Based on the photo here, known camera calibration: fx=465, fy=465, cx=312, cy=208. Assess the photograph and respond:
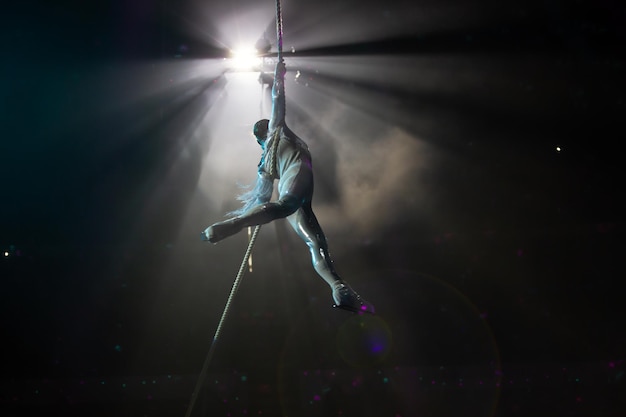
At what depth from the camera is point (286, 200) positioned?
1.76 m

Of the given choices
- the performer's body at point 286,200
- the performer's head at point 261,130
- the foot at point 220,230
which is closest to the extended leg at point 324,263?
the performer's body at point 286,200

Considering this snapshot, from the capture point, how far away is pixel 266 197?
6.98 ft

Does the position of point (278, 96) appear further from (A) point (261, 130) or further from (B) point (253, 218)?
(B) point (253, 218)

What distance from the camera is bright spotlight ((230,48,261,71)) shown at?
9.72ft

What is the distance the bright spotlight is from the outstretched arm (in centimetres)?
96

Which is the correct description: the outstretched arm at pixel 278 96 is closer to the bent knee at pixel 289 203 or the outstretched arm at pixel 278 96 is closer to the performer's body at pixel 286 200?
the performer's body at pixel 286 200

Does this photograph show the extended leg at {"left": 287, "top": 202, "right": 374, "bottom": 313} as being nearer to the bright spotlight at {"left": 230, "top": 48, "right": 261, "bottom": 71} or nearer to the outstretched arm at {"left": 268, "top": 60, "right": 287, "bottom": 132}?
the outstretched arm at {"left": 268, "top": 60, "right": 287, "bottom": 132}

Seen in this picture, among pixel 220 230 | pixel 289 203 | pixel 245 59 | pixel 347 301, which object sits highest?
pixel 245 59

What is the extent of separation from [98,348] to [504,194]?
3.55 meters

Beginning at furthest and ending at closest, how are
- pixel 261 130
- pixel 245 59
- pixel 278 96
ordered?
pixel 245 59 → pixel 261 130 → pixel 278 96

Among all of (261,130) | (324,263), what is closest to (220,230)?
(324,263)

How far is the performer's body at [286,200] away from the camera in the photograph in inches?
65.2

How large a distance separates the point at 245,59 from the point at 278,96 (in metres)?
1.07

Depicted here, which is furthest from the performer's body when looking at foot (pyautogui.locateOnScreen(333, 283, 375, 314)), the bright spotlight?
the bright spotlight
